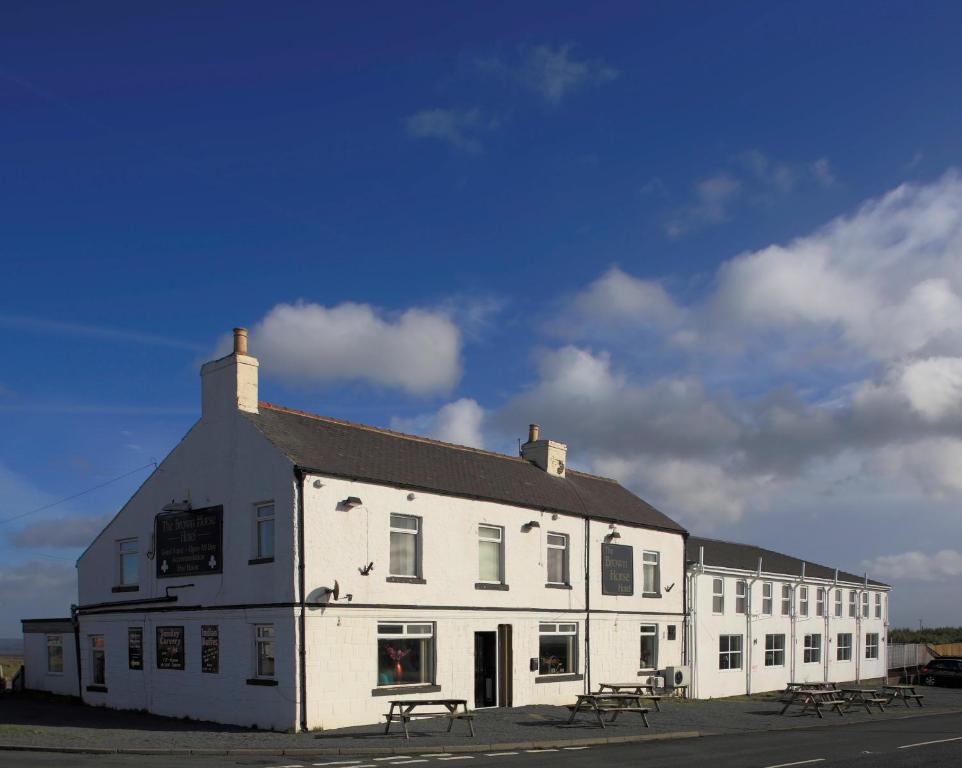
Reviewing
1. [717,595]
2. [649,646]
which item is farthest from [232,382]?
[717,595]

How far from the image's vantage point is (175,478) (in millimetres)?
26656

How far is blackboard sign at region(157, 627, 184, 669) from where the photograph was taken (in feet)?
83.4

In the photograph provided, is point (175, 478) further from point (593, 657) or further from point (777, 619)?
point (777, 619)

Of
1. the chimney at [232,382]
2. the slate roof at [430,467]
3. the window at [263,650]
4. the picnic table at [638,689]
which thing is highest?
the chimney at [232,382]

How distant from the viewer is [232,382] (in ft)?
82.0

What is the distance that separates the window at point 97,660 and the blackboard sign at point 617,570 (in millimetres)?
15355

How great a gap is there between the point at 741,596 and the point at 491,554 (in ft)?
53.8

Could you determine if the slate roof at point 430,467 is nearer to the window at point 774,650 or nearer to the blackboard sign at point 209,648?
the blackboard sign at point 209,648

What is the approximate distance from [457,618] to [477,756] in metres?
7.46

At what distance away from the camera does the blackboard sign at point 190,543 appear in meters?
24.8

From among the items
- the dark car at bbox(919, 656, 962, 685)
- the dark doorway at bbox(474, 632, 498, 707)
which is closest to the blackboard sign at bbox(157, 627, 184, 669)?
the dark doorway at bbox(474, 632, 498, 707)

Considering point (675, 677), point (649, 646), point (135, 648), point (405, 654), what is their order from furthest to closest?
point (649, 646)
point (675, 677)
point (135, 648)
point (405, 654)

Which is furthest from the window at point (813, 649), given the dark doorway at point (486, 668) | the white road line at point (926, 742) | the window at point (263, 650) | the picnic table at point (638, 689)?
the window at point (263, 650)

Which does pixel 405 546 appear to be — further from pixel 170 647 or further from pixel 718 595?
pixel 718 595
